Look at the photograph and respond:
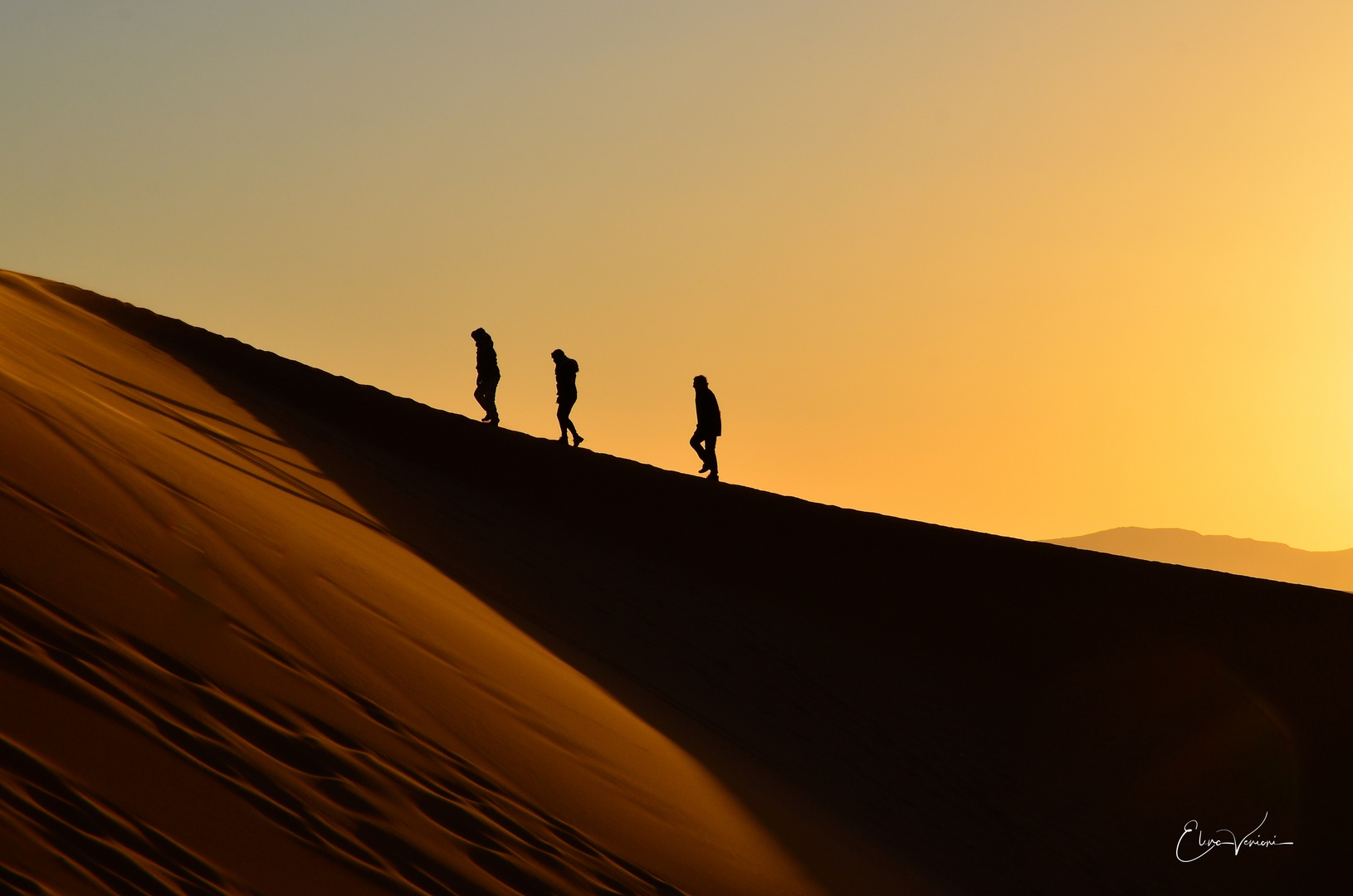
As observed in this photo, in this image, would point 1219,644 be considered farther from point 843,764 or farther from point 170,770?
point 170,770

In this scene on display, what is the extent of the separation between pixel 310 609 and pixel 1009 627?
7751 mm

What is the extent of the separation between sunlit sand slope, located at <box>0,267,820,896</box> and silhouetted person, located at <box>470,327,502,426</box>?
8.97 meters

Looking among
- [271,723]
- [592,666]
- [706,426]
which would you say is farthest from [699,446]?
[271,723]

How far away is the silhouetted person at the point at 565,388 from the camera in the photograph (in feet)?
51.1

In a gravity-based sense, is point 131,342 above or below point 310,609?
above

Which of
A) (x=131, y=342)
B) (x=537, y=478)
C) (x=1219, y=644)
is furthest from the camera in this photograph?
(x=537, y=478)

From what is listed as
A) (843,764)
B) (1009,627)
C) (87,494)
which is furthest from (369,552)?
(1009,627)

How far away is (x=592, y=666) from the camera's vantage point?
23.5 ft

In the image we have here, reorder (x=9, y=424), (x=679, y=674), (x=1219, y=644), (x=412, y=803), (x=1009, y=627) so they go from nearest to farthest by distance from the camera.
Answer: (x=412, y=803) → (x=9, y=424) → (x=679, y=674) → (x=1219, y=644) → (x=1009, y=627)

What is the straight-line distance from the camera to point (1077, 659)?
416 inches

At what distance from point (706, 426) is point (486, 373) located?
11.0ft
